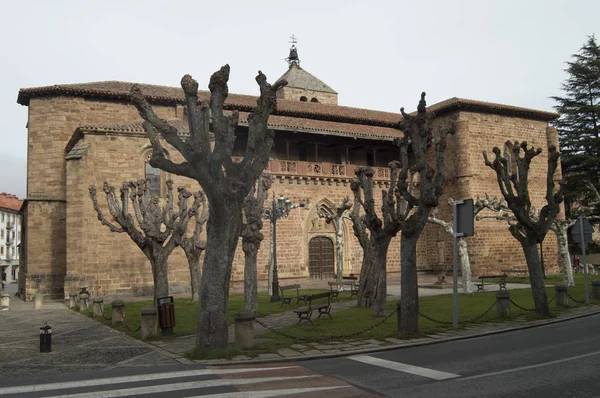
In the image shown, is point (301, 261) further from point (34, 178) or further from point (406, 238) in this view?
point (406, 238)

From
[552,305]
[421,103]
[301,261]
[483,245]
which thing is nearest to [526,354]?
[421,103]

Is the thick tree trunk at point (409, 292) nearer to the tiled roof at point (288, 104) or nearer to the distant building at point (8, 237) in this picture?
the tiled roof at point (288, 104)

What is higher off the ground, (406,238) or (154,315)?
(406,238)

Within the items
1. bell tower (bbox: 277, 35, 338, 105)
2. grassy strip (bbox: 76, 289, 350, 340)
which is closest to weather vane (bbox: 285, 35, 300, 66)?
bell tower (bbox: 277, 35, 338, 105)

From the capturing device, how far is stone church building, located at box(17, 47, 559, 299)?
2294 cm

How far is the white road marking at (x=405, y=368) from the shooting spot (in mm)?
6430

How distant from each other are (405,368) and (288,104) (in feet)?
85.9

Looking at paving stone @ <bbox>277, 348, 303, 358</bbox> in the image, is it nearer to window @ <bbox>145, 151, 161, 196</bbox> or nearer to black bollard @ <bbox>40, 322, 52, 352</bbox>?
black bollard @ <bbox>40, 322, 52, 352</bbox>

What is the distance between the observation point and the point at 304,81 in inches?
1796

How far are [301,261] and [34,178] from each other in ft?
49.8

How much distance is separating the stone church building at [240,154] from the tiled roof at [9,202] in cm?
4373

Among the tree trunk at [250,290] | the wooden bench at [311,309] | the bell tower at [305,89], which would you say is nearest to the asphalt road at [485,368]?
the wooden bench at [311,309]

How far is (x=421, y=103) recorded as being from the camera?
10.9m

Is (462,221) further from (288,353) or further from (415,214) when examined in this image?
(288,353)
